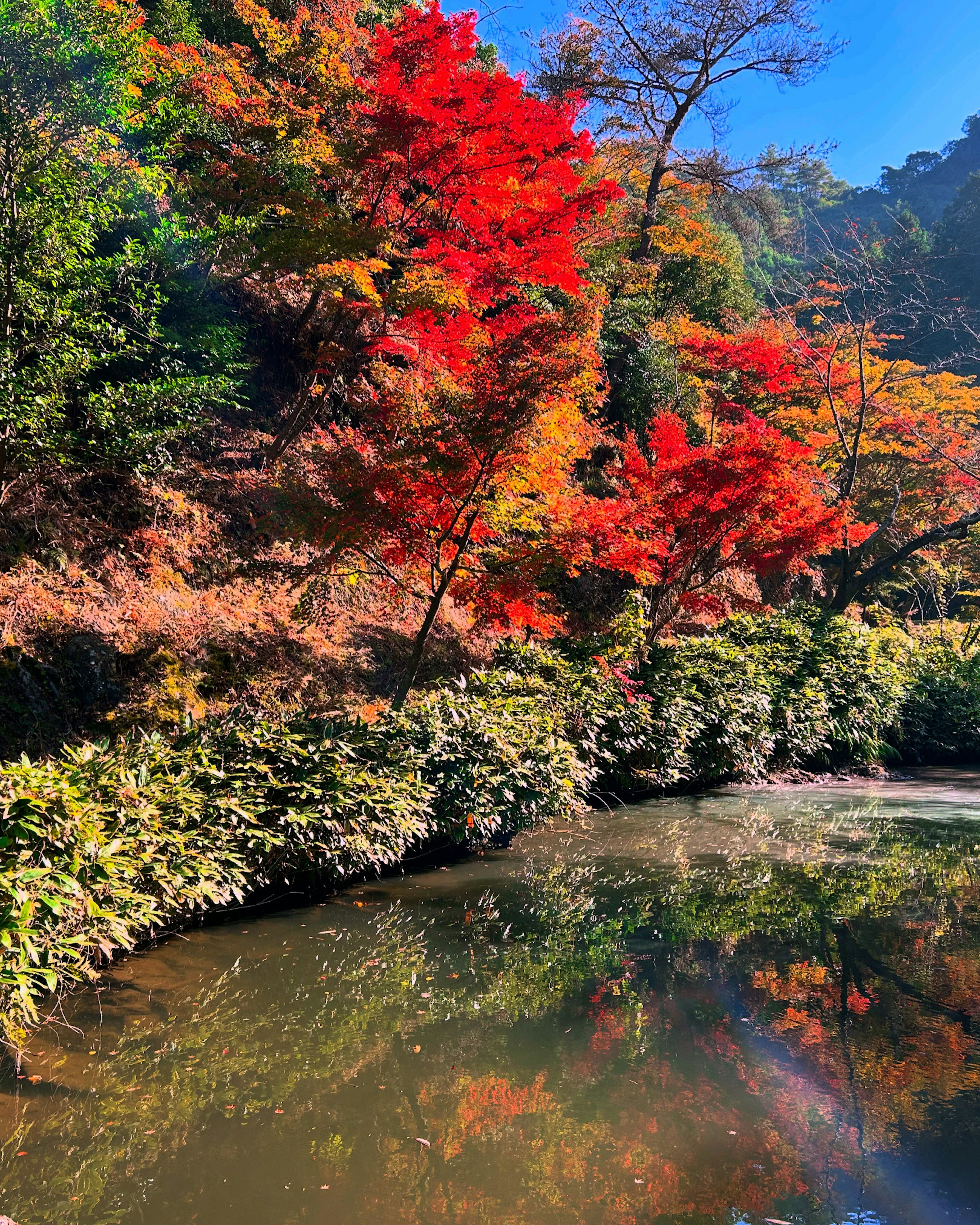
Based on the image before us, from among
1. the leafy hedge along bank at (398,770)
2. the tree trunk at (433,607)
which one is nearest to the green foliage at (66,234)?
the tree trunk at (433,607)

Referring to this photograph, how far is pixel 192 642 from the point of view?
8.47m

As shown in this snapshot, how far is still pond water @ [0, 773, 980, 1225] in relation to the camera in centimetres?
274

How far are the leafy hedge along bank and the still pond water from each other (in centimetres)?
47

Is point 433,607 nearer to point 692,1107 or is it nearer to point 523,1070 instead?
point 523,1070

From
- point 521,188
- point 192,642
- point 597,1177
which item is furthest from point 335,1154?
point 521,188

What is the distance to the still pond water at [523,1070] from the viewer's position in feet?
8.99

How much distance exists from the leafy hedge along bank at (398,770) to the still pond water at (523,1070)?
1.55 ft

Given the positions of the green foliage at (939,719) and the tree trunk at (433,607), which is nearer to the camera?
the tree trunk at (433,607)

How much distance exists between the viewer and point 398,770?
627 centimetres

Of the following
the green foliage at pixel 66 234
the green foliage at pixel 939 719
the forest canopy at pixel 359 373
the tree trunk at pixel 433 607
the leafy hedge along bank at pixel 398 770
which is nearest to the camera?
the leafy hedge along bank at pixel 398 770

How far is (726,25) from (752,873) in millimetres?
17537

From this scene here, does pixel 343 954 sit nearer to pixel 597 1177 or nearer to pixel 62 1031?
pixel 62 1031

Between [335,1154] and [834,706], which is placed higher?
[834,706]

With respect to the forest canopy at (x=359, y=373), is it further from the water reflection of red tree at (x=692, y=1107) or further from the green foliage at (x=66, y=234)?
the water reflection of red tree at (x=692, y=1107)
